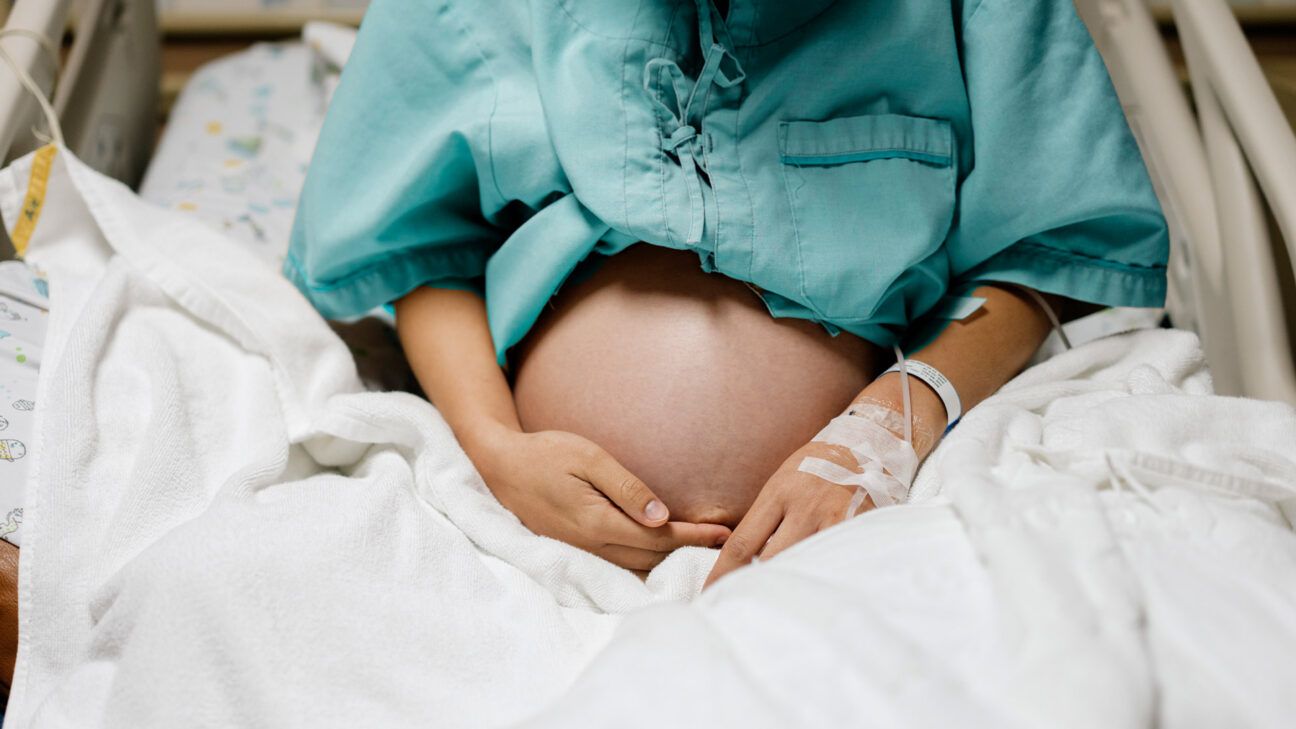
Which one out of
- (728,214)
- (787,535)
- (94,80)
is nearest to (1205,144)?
(728,214)

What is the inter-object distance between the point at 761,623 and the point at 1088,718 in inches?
6.7

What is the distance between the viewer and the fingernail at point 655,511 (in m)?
0.84

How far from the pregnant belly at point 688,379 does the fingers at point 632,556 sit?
0.05 meters

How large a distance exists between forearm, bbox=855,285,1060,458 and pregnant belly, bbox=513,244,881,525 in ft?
0.20

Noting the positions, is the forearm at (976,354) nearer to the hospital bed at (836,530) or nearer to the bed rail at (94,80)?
the hospital bed at (836,530)

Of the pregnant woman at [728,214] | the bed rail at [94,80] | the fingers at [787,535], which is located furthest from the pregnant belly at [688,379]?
the bed rail at [94,80]

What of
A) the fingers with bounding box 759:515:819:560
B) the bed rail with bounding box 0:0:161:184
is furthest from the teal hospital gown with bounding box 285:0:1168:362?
the bed rail with bounding box 0:0:161:184

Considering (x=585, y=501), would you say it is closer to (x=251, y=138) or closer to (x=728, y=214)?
(x=728, y=214)

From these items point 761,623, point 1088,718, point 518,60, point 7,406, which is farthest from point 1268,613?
point 7,406

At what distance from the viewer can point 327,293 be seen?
3.43ft

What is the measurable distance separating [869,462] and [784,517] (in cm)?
9

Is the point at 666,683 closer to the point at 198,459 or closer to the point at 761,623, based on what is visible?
the point at 761,623

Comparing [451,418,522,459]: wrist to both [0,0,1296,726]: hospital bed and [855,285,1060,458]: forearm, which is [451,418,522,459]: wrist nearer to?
[0,0,1296,726]: hospital bed

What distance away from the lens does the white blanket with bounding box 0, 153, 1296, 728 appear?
0.55 meters
